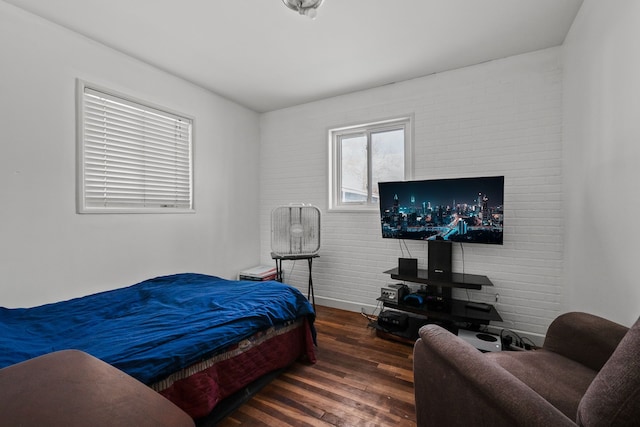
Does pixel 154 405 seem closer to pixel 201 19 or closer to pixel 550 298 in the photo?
pixel 201 19

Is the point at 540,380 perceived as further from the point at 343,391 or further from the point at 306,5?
the point at 306,5

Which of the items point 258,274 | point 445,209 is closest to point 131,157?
point 258,274

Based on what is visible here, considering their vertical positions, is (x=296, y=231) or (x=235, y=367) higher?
(x=296, y=231)

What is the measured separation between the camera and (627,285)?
4.41 feet

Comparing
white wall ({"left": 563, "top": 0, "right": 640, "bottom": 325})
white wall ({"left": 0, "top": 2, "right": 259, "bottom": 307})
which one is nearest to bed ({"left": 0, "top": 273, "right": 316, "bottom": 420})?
white wall ({"left": 0, "top": 2, "right": 259, "bottom": 307})

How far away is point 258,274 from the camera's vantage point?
3406mm

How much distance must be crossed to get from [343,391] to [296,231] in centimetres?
167

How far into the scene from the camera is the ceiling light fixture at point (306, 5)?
1749 millimetres

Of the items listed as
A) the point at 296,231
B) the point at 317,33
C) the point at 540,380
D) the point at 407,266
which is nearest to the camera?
the point at 540,380

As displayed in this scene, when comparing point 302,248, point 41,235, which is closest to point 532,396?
point 302,248

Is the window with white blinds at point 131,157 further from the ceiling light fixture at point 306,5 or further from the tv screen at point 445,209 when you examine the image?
the tv screen at point 445,209

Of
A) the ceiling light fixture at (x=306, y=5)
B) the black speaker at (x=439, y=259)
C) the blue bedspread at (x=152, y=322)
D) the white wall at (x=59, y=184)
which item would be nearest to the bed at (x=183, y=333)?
the blue bedspread at (x=152, y=322)

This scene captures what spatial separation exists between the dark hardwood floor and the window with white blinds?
6.62ft

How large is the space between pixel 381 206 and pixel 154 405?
256 centimetres
